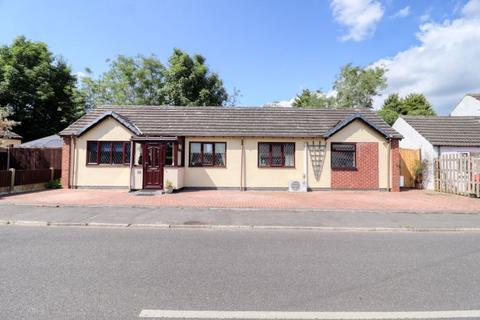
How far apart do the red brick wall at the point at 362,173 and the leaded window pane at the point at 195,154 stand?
802 centimetres

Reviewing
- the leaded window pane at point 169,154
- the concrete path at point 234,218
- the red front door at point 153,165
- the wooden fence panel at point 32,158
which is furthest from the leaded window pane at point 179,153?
the wooden fence panel at point 32,158

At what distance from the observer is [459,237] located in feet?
24.6

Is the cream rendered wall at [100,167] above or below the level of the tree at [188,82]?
below

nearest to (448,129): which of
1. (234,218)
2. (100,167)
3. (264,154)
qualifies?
(264,154)

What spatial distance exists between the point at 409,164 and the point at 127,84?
34.7 m

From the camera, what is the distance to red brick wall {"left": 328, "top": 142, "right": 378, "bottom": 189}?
17094 millimetres

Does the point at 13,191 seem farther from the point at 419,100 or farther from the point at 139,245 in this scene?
the point at 419,100

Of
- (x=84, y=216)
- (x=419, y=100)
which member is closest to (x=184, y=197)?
(x=84, y=216)

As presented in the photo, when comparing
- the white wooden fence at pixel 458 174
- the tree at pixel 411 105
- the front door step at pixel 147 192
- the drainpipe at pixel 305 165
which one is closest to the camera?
the white wooden fence at pixel 458 174

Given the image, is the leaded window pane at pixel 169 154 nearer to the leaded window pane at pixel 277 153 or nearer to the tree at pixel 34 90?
the leaded window pane at pixel 277 153

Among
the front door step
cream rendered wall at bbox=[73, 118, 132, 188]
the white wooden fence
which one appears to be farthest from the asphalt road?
cream rendered wall at bbox=[73, 118, 132, 188]

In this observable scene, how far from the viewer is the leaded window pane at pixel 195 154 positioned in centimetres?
1727

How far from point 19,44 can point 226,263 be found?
1553 inches

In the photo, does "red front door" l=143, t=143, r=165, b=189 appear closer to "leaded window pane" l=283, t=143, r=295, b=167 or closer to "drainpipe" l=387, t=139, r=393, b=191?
"leaded window pane" l=283, t=143, r=295, b=167
